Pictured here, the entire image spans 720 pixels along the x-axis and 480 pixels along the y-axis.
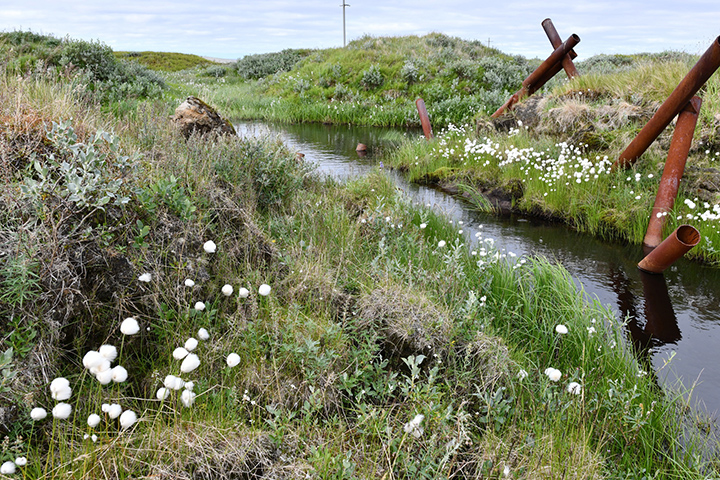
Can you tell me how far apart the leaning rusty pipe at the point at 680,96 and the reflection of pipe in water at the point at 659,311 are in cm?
222

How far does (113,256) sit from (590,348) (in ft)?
12.2

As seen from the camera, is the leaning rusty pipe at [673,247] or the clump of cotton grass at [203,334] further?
the leaning rusty pipe at [673,247]

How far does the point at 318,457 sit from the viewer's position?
2.18m

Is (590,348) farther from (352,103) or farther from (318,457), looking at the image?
(352,103)

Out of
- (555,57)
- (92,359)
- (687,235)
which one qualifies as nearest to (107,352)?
(92,359)

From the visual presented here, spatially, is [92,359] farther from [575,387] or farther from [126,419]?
[575,387]

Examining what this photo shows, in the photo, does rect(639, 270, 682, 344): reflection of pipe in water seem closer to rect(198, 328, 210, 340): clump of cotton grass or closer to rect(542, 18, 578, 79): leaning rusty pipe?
rect(198, 328, 210, 340): clump of cotton grass

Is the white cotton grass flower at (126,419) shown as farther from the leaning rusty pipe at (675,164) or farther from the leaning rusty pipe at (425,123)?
the leaning rusty pipe at (425,123)

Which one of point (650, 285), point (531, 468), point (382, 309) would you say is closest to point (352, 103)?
Result: point (650, 285)

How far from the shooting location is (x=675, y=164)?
20.5 feet

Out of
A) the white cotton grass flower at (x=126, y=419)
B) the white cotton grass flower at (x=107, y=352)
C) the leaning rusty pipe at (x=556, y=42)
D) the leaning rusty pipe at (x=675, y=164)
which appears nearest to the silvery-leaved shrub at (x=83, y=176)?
the white cotton grass flower at (x=107, y=352)

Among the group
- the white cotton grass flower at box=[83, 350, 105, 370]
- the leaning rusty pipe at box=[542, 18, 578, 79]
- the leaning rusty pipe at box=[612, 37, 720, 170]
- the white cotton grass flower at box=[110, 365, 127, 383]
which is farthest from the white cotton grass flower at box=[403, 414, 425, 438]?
the leaning rusty pipe at box=[542, 18, 578, 79]

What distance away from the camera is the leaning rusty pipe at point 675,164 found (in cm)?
622

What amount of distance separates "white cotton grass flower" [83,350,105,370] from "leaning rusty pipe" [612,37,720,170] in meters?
7.10
